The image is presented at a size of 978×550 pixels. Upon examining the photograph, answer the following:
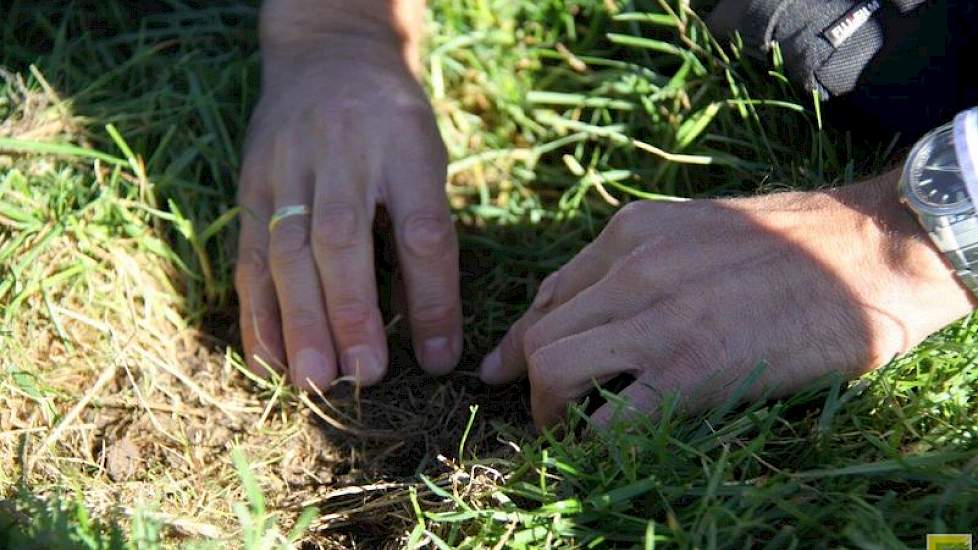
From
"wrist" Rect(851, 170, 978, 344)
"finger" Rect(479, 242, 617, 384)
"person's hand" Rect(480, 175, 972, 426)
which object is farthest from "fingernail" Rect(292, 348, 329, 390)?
"wrist" Rect(851, 170, 978, 344)

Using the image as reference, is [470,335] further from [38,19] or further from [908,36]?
[38,19]

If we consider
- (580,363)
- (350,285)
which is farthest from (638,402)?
(350,285)

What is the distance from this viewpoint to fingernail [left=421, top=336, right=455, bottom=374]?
1.73 metres

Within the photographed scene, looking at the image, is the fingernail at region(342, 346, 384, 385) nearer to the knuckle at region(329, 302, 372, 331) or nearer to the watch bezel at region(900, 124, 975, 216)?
the knuckle at region(329, 302, 372, 331)

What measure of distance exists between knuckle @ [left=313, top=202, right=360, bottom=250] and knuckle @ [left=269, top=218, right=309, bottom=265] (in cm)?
3


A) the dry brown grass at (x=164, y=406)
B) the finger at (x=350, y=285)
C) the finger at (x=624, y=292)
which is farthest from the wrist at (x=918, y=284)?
the finger at (x=350, y=285)

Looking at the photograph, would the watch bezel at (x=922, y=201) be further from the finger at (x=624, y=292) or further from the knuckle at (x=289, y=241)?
the knuckle at (x=289, y=241)

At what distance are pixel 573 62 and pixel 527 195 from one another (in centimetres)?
30

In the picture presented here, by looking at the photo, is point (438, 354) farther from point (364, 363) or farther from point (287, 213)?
point (287, 213)

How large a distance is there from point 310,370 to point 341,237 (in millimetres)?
224

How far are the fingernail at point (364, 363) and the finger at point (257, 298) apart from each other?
0.13 m

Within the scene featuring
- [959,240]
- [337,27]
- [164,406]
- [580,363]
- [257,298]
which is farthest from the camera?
[337,27]

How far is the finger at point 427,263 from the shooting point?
1727mm

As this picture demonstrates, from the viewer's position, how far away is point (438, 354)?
1728 millimetres
